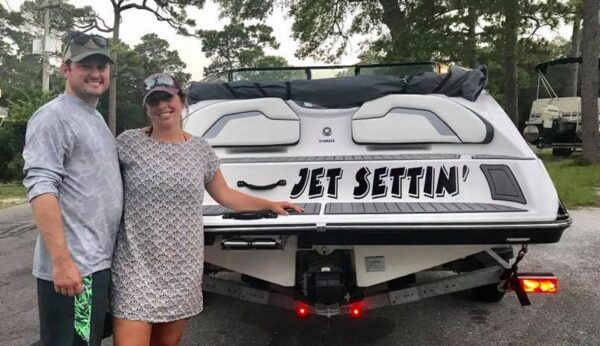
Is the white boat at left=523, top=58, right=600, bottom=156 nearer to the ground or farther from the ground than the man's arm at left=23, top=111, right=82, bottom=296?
farther from the ground

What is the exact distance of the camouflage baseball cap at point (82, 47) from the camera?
7.23 feet

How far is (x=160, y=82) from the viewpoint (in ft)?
8.04

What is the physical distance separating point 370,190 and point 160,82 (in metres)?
1.54

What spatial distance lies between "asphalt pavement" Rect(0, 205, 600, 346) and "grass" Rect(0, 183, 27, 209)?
739cm

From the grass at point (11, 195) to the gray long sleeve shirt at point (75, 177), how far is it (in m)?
10.4

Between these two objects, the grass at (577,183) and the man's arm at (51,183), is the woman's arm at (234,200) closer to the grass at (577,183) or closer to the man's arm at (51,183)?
the man's arm at (51,183)

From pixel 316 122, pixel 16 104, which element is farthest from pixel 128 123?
pixel 316 122

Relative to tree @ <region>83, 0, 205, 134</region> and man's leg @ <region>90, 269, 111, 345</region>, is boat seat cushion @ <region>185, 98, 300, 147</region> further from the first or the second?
tree @ <region>83, 0, 205, 134</region>

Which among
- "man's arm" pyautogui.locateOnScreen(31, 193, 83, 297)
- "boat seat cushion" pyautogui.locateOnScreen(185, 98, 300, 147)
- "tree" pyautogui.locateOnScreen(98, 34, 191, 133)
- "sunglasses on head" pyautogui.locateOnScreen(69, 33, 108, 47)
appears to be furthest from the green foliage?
"tree" pyautogui.locateOnScreen(98, 34, 191, 133)

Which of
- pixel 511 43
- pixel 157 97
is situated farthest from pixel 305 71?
pixel 511 43

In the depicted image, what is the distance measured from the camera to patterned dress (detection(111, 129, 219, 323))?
226 cm

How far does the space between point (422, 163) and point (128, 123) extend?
43.8m

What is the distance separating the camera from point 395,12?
681 inches

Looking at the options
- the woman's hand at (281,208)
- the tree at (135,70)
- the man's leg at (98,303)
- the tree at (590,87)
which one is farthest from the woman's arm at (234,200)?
the tree at (135,70)
